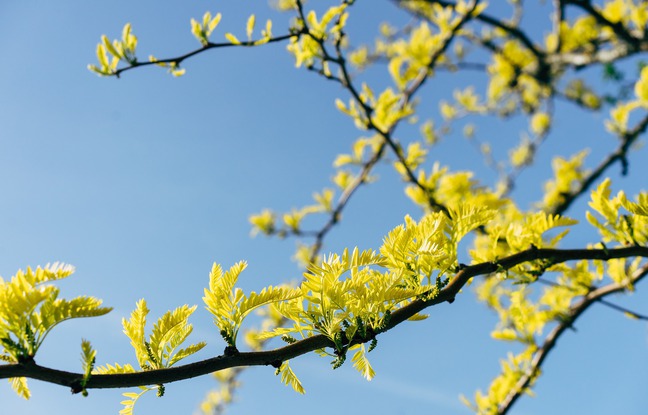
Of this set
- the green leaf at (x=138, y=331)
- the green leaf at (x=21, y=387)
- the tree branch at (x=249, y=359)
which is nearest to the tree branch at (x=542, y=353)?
the tree branch at (x=249, y=359)

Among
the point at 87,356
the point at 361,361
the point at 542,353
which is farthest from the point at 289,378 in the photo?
the point at 542,353

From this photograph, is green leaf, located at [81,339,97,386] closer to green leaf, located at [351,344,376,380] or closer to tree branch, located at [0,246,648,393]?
tree branch, located at [0,246,648,393]

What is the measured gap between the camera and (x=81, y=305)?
931mm

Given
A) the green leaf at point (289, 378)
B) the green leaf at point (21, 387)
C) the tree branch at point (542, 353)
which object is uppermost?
the tree branch at point (542, 353)

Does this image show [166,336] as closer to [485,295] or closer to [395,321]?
[395,321]

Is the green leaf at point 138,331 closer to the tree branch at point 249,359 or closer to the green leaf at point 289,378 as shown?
the tree branch at point 249,359

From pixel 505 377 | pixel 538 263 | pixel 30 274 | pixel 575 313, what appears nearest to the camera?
pixel 30 274

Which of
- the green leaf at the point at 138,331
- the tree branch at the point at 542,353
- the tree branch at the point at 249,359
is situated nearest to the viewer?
the tree branch at the point at 249,359

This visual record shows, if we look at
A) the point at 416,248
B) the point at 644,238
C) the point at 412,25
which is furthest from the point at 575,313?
the point at 412,25

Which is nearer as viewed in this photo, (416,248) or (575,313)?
(416,248)

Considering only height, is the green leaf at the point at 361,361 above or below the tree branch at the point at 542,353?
below

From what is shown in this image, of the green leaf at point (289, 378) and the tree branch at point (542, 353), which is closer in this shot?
the green leaf at point (289, 378)

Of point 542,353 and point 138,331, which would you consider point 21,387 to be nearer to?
point 138,331

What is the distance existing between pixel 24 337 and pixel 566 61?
448 cm
